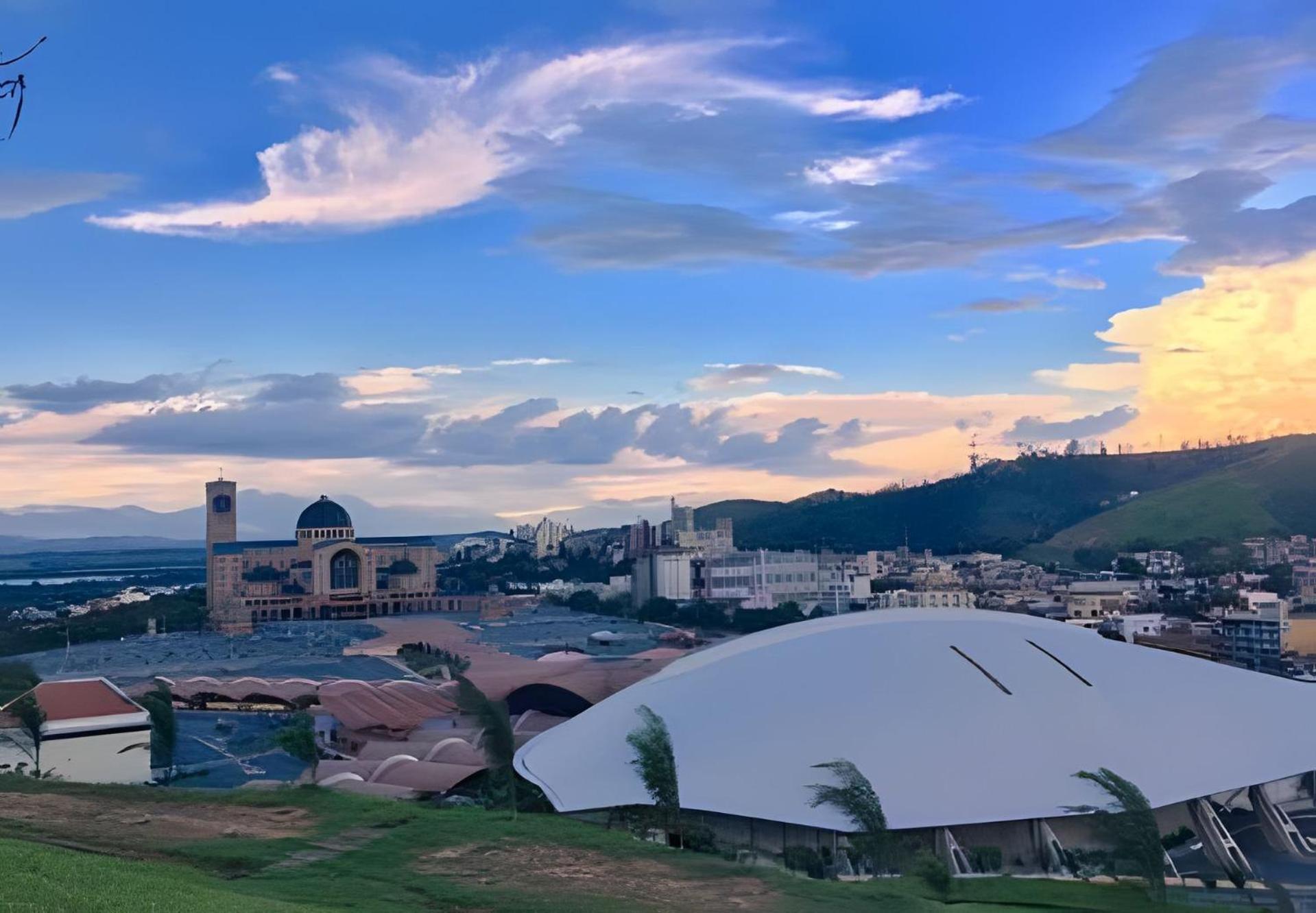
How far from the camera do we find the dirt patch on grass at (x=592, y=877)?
1595cm

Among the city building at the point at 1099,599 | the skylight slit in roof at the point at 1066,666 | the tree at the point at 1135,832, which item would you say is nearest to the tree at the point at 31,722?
the tree at the point at 1135,832

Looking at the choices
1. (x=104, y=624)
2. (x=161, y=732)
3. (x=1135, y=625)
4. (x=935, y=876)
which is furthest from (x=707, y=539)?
(x=935, y=876)

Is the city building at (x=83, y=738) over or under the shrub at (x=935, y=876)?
over

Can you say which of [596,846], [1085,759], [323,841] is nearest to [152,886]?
[323,841]

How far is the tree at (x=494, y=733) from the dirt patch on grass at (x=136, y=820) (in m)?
4.13

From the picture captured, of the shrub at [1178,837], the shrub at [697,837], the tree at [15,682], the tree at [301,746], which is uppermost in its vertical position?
the tree at [15,682]

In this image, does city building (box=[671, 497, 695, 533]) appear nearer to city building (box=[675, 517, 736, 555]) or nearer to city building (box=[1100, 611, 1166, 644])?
city building (box=[675, 517, 736, 555])

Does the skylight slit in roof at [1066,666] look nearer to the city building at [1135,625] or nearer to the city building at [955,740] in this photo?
the city building at [955,740]

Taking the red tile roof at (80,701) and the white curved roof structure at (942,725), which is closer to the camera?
the white curved roof structure at (942,725)

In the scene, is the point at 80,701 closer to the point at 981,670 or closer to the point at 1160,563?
the point at 981,670

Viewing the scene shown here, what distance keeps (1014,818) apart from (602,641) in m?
45.7

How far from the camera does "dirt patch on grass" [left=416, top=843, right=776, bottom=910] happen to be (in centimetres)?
1595

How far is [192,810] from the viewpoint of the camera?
67.9ft

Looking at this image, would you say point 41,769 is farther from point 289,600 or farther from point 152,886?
point 289,600
